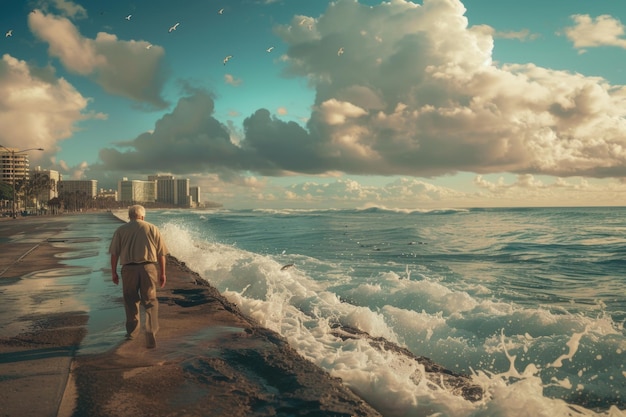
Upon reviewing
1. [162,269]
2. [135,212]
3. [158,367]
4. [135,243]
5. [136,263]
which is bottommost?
[158,367]

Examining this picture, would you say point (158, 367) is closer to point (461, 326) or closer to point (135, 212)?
point (135, 212)

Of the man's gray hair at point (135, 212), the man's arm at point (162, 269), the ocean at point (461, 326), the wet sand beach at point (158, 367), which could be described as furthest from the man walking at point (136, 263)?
the ocean at point (461, 326)

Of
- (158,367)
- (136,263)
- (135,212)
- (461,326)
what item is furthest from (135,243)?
(461,326)

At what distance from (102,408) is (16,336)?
2.96 metres

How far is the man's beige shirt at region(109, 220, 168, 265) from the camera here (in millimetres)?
5676

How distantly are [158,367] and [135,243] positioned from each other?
1.57 m

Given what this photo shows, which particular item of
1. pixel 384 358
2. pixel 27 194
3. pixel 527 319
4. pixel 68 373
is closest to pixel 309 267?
pixel 527 319

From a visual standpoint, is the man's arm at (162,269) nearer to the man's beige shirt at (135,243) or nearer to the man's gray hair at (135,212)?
the man's beige shirt at (135,243)

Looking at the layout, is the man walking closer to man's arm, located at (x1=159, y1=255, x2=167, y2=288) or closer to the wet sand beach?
man's arm, located at (x1=159, y1=255, x2=167, y2=288)

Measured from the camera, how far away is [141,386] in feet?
13.8

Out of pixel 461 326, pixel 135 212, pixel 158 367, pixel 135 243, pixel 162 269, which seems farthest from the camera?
pixel 461 326

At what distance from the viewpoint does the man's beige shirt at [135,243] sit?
5.68 meters

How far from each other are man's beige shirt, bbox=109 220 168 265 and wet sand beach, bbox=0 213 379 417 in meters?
0.93

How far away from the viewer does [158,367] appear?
470 cm
